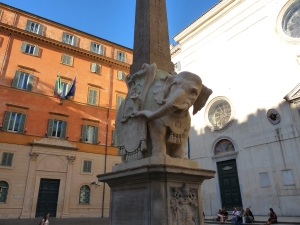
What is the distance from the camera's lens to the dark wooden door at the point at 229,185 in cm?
1411

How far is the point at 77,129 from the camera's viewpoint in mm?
17516

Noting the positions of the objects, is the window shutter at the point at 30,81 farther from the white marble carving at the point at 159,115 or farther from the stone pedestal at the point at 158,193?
the stone pedestal at the point at 158,193

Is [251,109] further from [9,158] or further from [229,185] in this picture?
[9,158]

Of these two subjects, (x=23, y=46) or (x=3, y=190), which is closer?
(x=3, y=190)

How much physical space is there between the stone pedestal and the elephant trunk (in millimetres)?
564

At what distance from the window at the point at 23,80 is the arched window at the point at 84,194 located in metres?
7.55

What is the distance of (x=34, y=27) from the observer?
18484 mm

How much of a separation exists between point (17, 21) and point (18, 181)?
442 inches

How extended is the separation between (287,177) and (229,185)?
3.42 metres

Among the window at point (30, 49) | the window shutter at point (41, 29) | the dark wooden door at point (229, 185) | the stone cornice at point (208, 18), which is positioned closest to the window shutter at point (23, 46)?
the window at point (30, 49)

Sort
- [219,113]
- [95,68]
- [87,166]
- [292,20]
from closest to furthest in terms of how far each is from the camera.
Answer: [292,20] → [219,113] → [87,166] → [95,68]

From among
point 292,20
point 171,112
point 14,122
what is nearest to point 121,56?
point 14,122

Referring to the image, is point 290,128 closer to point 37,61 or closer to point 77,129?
point 77,129

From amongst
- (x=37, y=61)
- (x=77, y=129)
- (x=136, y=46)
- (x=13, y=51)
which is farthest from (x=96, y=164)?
(x=136, y=46)
